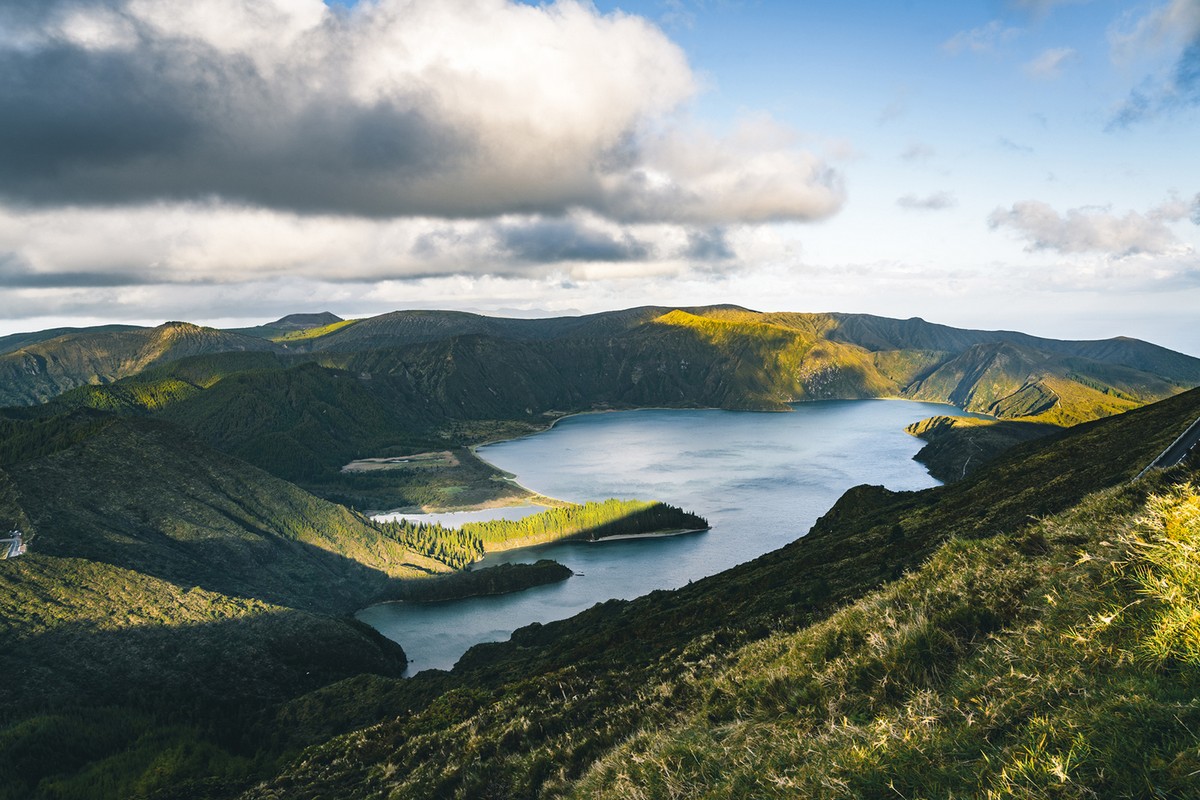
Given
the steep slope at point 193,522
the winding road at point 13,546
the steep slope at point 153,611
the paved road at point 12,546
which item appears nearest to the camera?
the steep slope at point 153,611

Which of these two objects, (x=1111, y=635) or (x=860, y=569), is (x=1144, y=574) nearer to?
(x=1111, y=635)

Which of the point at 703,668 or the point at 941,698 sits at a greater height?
the point at 941,698

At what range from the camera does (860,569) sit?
42500mm

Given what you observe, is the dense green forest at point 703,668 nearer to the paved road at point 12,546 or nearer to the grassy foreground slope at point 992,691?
the grassy foreground slope at point 992,691

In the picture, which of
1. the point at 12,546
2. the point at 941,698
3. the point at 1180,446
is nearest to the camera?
the point at 941,698

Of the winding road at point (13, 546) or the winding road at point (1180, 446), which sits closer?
the winding road at point (1180, 446)

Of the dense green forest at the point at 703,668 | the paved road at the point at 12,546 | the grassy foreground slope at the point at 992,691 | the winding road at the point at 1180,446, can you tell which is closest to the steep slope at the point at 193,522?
the dense green forest at the point at 703,668

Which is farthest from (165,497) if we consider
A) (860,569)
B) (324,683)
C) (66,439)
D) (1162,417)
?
(1162,417)

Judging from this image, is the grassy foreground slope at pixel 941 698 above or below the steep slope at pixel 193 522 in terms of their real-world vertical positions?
above

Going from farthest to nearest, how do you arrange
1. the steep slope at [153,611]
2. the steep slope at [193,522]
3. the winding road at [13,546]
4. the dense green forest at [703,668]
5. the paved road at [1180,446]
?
1. the steep slope at [193,522]
2. the winding road at [13,546]
3. the steep slope at [153,611]
4. the paved road at [1180,446]
5. the dense green forest at [703,668]

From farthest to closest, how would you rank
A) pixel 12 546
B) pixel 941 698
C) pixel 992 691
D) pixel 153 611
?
1. pixel 12 546
2. pixel 153 611
3. pixel 941 698
4. pixel 992 691

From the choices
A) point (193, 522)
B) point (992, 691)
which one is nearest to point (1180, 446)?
point (992, 691)

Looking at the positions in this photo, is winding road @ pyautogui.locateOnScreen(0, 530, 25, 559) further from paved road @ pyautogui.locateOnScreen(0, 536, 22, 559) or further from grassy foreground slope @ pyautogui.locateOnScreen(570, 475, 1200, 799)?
grassy foreground slope @ pyautogui.locateOnScreen(570, 475, 1200, 799)

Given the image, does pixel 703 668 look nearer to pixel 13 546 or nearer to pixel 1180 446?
pixel 1180 446
